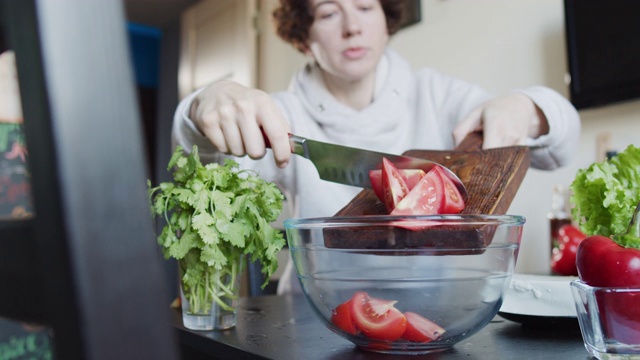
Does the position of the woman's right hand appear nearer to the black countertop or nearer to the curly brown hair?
the black countertop

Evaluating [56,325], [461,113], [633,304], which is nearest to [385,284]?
[633,304]

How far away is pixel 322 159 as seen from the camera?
780mm

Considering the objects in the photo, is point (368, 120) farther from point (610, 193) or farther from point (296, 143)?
point (610, 193)

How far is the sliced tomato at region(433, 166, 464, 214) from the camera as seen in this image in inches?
24.0

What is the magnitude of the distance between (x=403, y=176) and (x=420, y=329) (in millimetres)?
201

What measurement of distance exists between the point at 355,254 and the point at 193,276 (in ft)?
0.78

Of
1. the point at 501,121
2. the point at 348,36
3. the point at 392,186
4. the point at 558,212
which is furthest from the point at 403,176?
the point at 558,212

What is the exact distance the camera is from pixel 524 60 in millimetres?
2078

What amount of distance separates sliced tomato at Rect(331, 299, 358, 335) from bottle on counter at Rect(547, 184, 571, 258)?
4.69ft

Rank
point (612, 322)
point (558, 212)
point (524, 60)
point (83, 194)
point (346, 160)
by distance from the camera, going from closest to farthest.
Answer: point (83, 194), point (612, 322), point (346, 160), point (558, 212), point (524, 60)

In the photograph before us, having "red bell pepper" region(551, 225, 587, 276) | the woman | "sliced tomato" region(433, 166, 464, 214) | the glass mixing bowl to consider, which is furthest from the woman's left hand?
the glass mixing bowl

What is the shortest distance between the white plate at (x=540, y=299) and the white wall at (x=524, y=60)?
131cm

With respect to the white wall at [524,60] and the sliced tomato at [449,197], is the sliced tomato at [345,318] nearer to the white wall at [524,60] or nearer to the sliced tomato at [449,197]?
the sliced tomato at [449,197]

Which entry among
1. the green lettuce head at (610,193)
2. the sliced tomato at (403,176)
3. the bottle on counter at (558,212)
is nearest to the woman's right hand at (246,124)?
the sliced tomato at (403,176)
